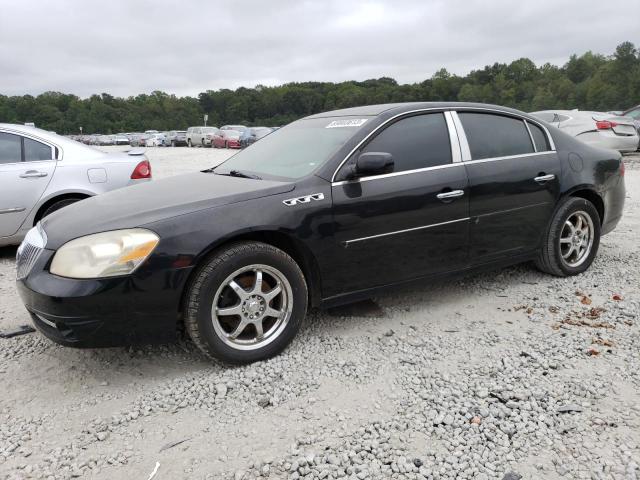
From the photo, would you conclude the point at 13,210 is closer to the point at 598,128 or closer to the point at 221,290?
the point at 221,290

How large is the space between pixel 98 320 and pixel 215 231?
30.0 inches

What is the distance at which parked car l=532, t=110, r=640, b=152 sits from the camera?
12406 mm

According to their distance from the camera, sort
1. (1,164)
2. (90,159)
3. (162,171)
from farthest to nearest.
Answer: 1. (162,171)
2. (90,159)
3. (1,164)

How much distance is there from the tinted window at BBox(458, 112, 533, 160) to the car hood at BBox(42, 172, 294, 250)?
62.1 inches

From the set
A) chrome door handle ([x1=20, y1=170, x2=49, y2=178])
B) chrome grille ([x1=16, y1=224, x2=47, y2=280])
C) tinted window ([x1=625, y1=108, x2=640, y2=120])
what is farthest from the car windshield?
tinted window ([x1=625, y1=108, x2=640, y2=120])

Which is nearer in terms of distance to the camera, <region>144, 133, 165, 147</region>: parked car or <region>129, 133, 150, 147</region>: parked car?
<region>144, 133, 165, 147</region>: parked car

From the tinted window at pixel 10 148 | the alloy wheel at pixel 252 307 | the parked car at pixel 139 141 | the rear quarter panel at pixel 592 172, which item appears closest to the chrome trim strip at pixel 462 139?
the rear quarter panel at pixel 592 172

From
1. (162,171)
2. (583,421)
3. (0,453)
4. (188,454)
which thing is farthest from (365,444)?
(162,171)

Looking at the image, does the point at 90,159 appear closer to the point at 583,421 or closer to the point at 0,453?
the point at 0,453

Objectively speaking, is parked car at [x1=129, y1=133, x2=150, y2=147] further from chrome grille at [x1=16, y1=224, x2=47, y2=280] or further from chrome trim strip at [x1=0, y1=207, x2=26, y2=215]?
chrome grille at [x1=16, y1=224, x2=47, y2=280]

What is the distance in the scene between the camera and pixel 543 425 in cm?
245

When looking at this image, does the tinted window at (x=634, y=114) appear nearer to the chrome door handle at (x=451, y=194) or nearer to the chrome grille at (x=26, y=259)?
the chrome door handle at (x=451, y=194)

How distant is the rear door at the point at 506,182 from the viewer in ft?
12.7

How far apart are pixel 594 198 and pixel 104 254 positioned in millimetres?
4074
